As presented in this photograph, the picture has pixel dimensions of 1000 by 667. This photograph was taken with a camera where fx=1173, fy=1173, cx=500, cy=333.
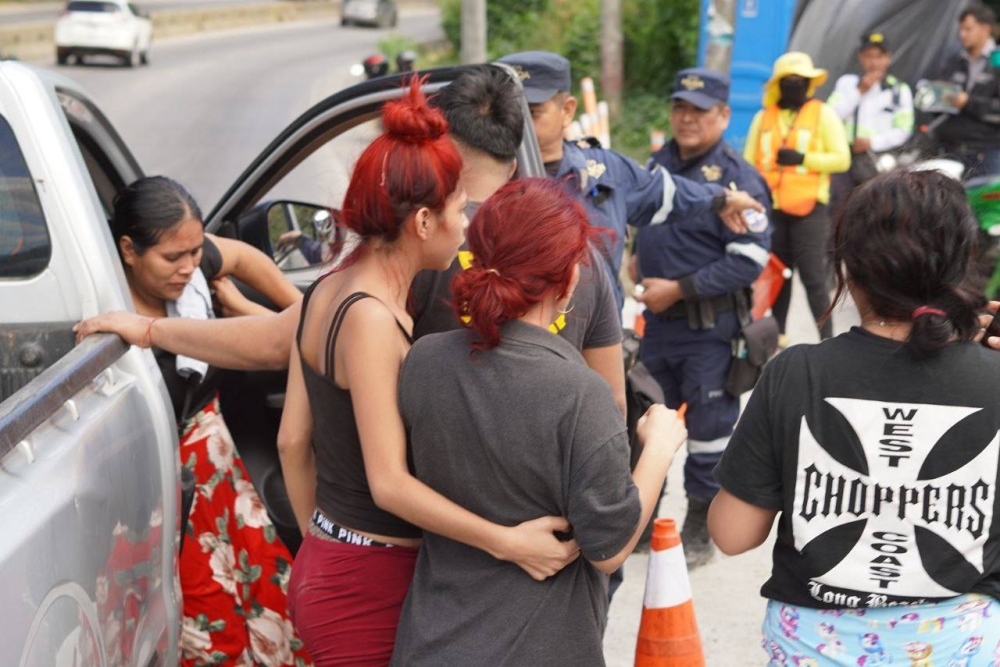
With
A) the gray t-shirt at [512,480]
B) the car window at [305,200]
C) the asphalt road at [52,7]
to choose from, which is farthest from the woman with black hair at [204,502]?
the asphalt road at [52,7]

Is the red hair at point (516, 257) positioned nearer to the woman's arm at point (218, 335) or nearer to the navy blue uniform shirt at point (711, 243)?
the woman's arm at point (218, 335)

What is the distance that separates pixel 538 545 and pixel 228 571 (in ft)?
4.48

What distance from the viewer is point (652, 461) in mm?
2160

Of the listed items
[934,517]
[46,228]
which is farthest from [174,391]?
[934,517]

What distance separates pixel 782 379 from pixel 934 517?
0.34 m

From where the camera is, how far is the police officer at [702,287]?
449 cm

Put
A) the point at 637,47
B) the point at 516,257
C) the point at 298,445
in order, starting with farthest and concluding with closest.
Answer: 1. the point at 637,47
2. the point at 298,445
3. the point at 516,257

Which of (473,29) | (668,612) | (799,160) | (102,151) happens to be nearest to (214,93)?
(473,29)

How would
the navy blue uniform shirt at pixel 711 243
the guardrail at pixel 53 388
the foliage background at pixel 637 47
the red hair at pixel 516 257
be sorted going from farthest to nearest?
the foliage background at pixel 637 47, the navy blue uniform shirt at pixel 711 243, the red hair at pixel 516 257, the guardrail at pixel 53 388

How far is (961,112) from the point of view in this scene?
9.02 metres

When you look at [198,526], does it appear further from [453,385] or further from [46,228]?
[453,385]

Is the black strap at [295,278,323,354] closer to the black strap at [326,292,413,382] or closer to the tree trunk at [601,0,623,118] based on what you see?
the black strap at [326,292,413,382]

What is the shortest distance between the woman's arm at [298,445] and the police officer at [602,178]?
1.18 meters

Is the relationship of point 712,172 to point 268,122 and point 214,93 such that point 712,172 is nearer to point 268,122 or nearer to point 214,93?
point 268,122
